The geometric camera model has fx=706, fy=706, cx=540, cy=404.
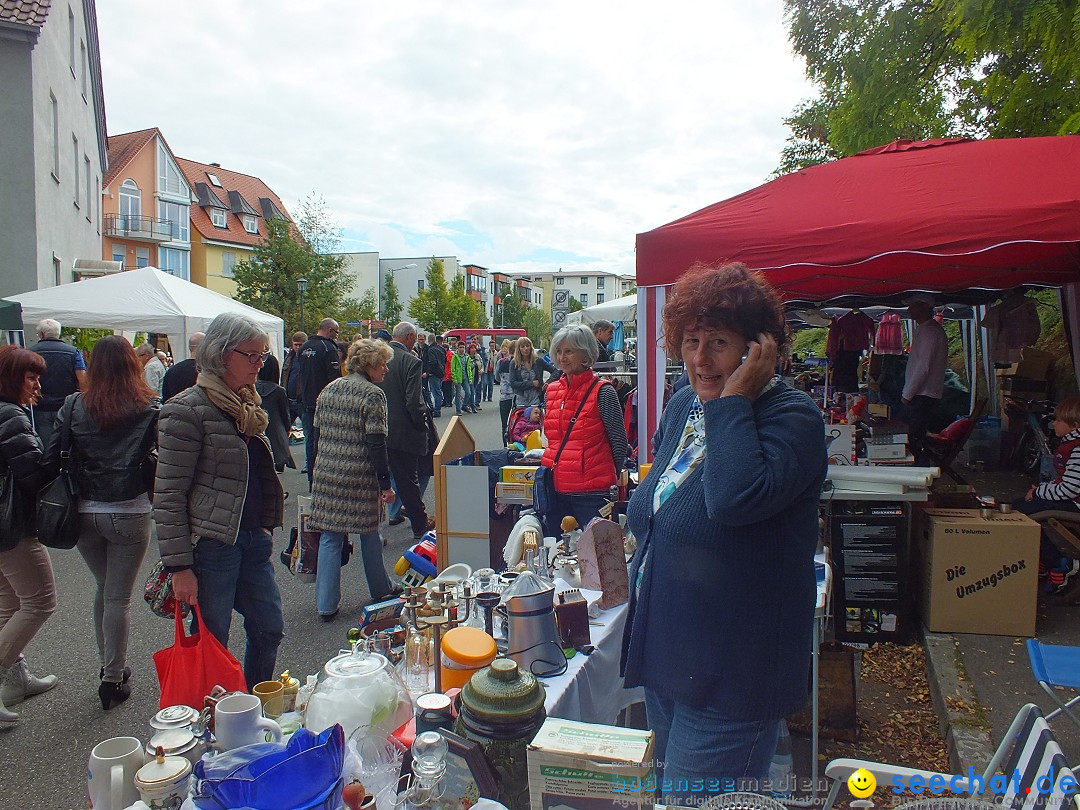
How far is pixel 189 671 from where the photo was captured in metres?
2.21

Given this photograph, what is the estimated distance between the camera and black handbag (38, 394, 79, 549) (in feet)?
10.2

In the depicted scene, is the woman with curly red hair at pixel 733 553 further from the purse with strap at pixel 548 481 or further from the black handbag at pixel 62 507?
the black handbag at pixel 62 507

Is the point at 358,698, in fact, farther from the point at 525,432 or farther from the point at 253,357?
the point at 525,432

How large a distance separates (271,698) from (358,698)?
316 mm

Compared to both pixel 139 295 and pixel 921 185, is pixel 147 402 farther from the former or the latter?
pixel 139 295

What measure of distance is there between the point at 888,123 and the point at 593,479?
19.7 feet

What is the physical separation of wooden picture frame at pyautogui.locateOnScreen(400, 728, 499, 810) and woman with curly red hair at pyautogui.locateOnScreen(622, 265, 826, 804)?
→ 390 millimetres

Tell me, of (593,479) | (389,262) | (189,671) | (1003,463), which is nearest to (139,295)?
(593,479)

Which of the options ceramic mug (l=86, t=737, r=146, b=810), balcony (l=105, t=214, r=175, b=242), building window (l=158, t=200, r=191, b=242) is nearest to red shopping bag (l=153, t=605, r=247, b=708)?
ceramic mug (l=86, t=737, r=146, b=810)

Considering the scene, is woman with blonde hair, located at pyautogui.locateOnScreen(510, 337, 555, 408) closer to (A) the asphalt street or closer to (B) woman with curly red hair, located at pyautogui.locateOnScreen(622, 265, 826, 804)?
(A) the asphalt street

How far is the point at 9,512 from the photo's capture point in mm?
3133

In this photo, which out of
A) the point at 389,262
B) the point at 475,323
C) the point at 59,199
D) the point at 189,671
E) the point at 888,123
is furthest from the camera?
the point at 389,262

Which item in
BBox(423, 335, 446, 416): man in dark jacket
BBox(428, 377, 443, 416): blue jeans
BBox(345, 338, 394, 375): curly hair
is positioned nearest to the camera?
BBox(345, 338, 394, 375): curly hair

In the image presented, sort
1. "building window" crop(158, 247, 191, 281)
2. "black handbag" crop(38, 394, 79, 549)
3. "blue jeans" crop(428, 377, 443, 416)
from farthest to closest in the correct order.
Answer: "building window" crop(158, 247, 191, 281) → "blue jeans" crop(428, 377, 443, 416) → "black handbag" crop(38, 394, 79, 549)
